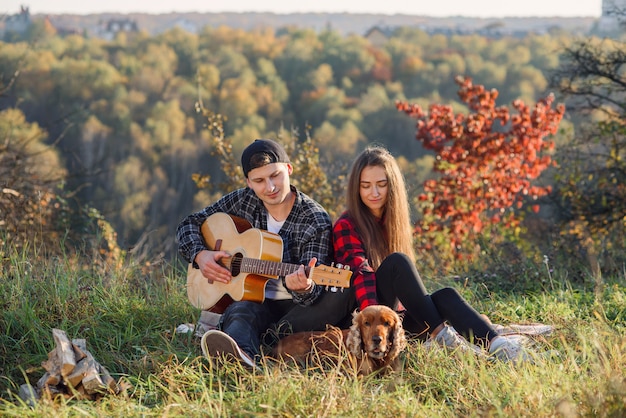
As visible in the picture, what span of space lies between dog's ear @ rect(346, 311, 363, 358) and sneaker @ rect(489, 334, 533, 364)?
60cm

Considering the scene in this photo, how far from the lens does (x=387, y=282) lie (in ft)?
13.2

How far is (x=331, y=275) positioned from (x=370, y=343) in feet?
1.46

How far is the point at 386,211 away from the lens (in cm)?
439

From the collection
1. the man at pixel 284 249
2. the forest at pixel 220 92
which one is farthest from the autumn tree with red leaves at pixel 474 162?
the forest at pixel 220 92

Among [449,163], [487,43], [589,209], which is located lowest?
[589,209]

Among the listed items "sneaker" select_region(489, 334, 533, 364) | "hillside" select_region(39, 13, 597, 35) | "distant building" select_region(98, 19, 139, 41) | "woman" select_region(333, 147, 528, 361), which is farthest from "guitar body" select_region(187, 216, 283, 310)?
"distant building" select_region(98, 19, 139, 41)

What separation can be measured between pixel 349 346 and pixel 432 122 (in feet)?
20.9

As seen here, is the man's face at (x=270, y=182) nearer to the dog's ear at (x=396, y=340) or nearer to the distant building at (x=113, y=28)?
the dog's ear at (x=396, y=340)

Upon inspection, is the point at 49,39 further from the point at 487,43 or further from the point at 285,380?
the point at 285,380

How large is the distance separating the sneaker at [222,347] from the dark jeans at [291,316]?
0.83ft

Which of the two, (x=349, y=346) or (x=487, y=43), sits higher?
(x=487, y=43)

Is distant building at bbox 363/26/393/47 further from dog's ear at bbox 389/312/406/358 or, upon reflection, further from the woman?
dog's ear at bbox 389/312/406/358

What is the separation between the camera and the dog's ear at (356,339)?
3637 mm

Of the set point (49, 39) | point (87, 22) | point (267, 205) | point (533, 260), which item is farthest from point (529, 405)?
point (87, 22)
